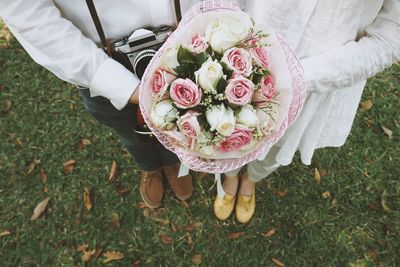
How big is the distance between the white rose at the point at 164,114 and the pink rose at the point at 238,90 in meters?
0.19

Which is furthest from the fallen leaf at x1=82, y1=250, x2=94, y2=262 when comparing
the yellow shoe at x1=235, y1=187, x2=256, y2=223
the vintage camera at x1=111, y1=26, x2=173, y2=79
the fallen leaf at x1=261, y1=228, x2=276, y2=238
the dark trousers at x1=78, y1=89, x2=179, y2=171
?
the vintage camera at x1=111, y1=26, x2=173, y2=79

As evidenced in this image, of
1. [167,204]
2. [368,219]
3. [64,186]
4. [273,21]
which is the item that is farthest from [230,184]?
[273,21]

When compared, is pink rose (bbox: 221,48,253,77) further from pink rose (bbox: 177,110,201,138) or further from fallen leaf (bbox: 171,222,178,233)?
fallen leaf (bbox: 171,222,178,233)

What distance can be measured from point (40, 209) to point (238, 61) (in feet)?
7.41

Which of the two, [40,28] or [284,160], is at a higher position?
[40,28]

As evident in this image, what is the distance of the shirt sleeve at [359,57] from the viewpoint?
5.10 feet

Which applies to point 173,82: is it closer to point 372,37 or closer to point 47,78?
point 372,37

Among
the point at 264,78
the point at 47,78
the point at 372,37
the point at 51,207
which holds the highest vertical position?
the point at 264,78

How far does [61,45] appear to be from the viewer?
4.94ft

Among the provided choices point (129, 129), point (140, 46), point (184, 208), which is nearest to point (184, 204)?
point (184, 208)

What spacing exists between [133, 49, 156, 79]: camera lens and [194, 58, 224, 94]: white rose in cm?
43

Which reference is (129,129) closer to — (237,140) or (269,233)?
(237,140)

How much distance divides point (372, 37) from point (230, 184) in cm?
153

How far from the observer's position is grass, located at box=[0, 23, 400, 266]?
2.76 meters
